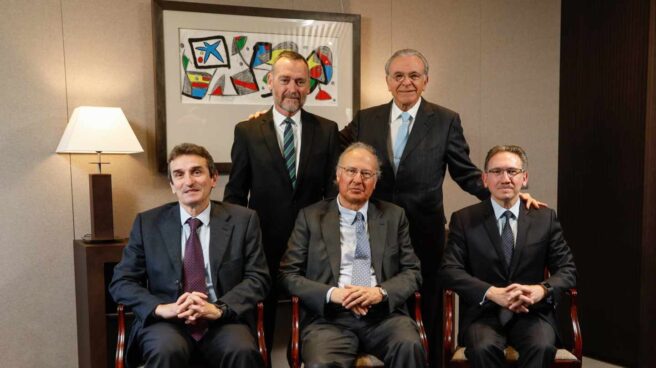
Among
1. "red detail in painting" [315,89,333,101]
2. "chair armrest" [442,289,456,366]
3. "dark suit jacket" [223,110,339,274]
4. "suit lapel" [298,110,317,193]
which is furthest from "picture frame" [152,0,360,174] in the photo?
"chair armrest" [442,289,456,366]

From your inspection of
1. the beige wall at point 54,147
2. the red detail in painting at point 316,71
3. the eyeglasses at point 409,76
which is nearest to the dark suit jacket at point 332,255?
the eyeglasses at point 409,76

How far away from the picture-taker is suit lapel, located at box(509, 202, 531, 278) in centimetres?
277

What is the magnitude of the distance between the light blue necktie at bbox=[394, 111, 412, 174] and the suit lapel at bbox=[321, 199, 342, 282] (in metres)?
0.47

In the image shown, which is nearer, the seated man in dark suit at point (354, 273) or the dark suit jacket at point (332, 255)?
the seated man in dark suit at point (354, 273)

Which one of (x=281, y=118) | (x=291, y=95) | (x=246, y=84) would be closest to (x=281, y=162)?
(x=281, y=118)

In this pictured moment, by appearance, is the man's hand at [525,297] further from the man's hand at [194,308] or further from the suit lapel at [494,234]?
the man's hand at [194,308]

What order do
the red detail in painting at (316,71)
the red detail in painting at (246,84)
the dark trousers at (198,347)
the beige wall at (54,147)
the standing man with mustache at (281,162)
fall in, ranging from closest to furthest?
the dark trousers at (198,347) < the standing man with mustache at (281,162) < the beige wall at (54,147) < the red detail in painting at (246,84) < the red detail in painting at (316,71)

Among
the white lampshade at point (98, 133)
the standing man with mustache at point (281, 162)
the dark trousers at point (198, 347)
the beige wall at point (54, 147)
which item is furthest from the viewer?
the beige wall at point (54, 147)

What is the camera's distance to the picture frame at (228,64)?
3711 mm

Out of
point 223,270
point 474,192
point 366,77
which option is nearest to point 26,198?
point 223,270

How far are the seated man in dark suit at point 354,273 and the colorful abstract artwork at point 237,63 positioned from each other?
53.0 inches

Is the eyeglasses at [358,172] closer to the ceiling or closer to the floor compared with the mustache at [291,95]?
closer to the floor

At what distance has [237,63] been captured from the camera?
386 cm

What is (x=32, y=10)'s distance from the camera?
138 inches
